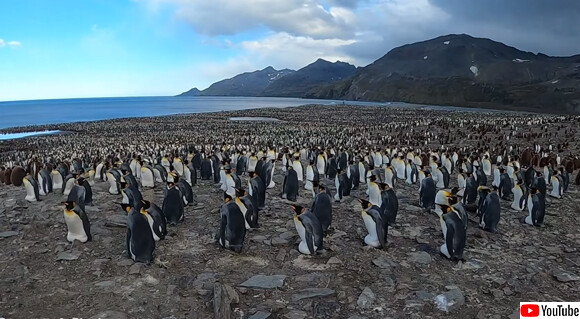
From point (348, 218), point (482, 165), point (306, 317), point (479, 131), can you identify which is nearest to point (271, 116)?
point (479, 131)

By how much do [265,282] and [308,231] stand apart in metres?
1.17

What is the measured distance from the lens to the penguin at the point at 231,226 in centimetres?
676

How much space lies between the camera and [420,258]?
6.95m

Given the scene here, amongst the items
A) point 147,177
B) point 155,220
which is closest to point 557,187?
point 155,220

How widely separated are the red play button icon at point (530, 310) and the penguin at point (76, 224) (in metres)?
6.73

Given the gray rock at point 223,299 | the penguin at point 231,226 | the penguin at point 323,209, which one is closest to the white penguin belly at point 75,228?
the penguin at point 231,226

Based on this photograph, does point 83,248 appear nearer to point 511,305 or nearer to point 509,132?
point 511,305

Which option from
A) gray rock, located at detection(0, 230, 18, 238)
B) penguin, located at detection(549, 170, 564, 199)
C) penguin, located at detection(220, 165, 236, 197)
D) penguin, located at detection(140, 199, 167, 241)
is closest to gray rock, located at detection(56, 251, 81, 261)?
penguin, located at detection(140, 199, 167, 241)

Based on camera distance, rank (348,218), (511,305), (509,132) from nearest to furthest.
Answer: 1. (511,305)
2. (348,218)
3. (509,132)

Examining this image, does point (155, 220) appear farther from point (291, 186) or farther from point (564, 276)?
point (564, 276)

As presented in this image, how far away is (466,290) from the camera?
6.04 meters

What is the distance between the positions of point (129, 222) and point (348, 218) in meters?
4.54

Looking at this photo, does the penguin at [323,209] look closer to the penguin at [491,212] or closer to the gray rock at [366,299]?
the gray rock at [366,299]

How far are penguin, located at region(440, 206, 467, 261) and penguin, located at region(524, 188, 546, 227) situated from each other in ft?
9.80
